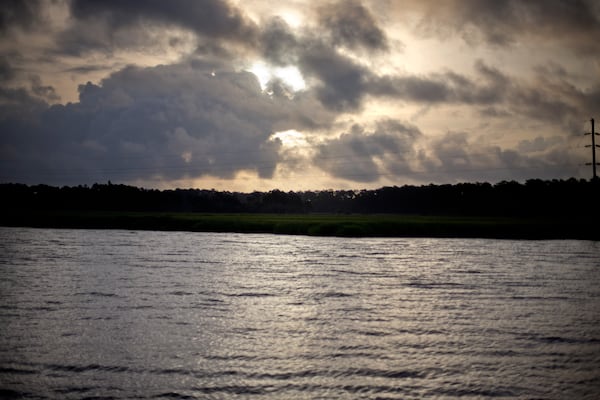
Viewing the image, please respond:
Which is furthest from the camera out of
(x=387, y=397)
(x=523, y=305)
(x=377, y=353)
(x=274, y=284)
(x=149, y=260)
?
(x=149, y=260)

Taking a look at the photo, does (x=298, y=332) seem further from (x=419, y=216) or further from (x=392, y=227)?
(x=419, y=216)

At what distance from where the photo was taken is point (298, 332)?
2194 centimetres

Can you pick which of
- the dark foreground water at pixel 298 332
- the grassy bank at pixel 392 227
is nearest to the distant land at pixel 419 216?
the grassy bank at pixel 392 227

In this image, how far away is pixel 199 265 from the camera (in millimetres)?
47312

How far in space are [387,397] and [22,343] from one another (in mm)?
12810

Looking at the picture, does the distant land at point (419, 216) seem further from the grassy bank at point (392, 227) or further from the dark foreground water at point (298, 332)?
the dark foreground water at point (298, 332)

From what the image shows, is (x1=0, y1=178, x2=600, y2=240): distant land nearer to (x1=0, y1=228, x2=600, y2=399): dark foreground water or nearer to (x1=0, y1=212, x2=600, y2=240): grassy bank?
(x1=0, y1=212, x2=600, y2=240): grassy bank

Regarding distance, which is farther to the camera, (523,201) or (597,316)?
(523,201)

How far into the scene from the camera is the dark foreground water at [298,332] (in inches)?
604

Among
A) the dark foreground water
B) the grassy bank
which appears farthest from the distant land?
the dark foreground water

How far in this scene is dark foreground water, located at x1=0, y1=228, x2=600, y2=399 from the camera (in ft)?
50.4

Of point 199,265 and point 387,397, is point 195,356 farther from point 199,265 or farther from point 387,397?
point 199,265

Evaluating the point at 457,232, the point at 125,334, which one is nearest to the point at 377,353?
the point at 125,334

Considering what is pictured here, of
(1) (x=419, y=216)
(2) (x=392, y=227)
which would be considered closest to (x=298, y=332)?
(2) (x=392, y=227)
